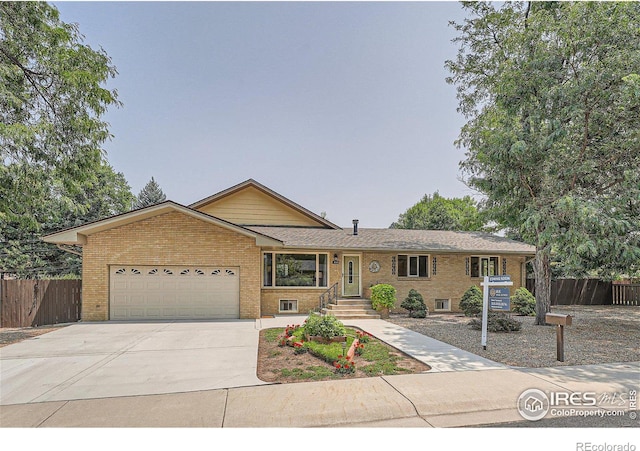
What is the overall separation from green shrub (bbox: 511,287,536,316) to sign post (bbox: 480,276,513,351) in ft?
25.0

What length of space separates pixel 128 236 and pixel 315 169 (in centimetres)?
1176


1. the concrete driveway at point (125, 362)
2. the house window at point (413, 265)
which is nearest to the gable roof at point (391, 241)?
the house window at point (413, 265)

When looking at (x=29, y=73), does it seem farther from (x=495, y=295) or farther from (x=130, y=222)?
(x=495, y=295)

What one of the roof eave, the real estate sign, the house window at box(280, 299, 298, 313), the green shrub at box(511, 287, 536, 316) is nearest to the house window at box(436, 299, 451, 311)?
the roof eave

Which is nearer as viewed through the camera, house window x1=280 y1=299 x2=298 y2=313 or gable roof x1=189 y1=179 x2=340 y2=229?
house window x1=280 y1=299 x2=298 y2=313

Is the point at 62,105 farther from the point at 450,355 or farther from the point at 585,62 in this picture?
the point at 585,62

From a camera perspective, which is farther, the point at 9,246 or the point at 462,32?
the point at 9,246

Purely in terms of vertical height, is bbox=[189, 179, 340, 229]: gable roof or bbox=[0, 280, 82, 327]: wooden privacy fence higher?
bbox=[189, 179, 340, 229]: gable roof

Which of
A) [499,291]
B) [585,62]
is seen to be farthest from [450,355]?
[585,62]

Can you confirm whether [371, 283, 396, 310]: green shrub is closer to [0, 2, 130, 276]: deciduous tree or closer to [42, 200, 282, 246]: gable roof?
Answer: [42, 200, 282, 246]: gable roof

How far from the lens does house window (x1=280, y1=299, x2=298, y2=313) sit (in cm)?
1462

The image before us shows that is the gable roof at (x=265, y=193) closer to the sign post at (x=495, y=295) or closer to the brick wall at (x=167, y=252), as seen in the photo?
the brick wall at (x=167, y=252)

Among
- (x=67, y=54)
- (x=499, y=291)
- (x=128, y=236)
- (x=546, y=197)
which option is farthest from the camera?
(x=128, y=236)

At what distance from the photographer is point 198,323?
12.0 meters
